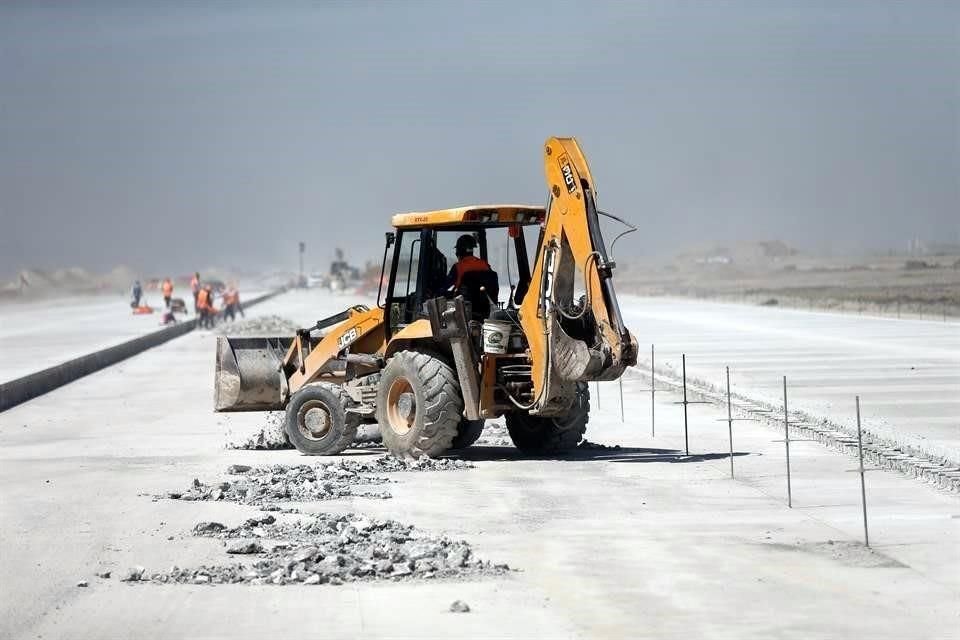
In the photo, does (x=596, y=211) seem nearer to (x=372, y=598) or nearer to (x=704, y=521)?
(x=704, y=521)

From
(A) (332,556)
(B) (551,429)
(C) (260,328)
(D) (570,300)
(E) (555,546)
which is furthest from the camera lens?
(C) (260,328)

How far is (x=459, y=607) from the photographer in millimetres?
10039

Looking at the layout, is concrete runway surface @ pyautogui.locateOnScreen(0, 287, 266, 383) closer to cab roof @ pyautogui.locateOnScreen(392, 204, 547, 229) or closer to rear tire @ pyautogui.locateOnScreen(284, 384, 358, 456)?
rear tire @ pyautogui.locateOnScreen(284, 384, 358, 456)

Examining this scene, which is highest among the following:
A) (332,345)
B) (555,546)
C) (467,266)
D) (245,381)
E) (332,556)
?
(467,266)

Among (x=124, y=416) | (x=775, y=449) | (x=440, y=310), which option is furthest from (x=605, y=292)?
(x=124, y=416)

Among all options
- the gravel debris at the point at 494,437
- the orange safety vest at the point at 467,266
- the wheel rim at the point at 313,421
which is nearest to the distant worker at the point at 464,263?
the orange safety vest at the point at 467,266

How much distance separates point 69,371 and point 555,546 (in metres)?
24.7

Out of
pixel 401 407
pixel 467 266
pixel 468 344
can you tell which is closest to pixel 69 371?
pixel 401 407

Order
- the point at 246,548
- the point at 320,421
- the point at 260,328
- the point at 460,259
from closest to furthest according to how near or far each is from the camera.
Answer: the point at 246,548, the point at 460,259, the point at 320,421, the point at 260,328

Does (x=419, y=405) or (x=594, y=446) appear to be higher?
(x=419, y=405)

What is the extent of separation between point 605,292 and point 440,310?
2.10m

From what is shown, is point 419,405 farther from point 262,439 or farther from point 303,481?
point 262,439

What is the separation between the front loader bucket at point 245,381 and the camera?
20172mm

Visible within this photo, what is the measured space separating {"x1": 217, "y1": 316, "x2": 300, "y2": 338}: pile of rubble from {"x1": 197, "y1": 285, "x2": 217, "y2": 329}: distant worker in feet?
1.83
